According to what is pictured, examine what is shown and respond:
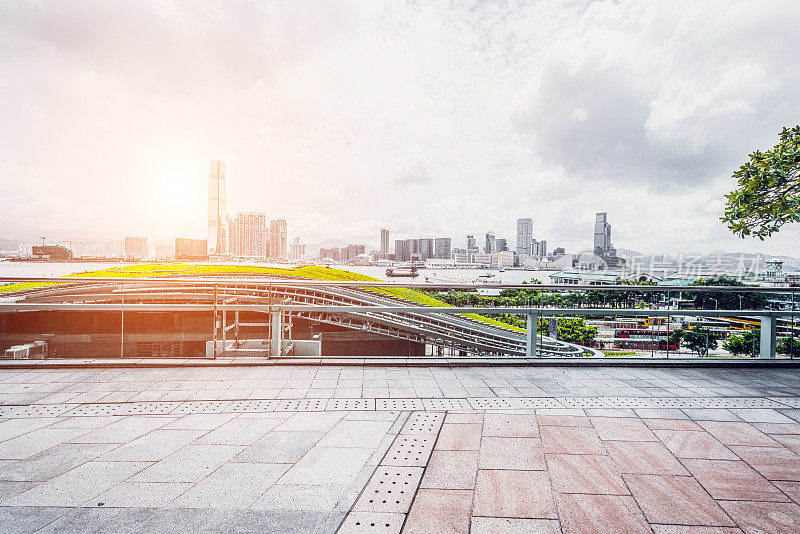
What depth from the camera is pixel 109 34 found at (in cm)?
1367

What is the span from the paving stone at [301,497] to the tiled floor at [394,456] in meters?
0.01

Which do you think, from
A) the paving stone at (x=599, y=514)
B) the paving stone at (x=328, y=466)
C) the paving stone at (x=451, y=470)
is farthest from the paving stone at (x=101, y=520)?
the paving stone at (x=599, y=514)

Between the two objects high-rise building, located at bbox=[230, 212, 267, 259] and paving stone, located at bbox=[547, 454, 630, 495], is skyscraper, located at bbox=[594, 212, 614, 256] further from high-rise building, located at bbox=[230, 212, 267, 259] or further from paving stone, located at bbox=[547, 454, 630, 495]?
high-rise building, located at bbox=[230, 212, 267, 259]

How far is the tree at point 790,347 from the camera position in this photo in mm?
6195

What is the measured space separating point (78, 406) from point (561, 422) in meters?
5.01

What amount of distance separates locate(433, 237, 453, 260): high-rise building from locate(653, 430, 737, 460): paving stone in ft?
123

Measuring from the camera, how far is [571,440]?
3.32 metres

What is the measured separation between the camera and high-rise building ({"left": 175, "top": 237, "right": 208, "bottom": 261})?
110 feet

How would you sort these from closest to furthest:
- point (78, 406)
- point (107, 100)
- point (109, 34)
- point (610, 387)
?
point (78, 406)
point (610, 387)
point (109, 34)
point (107, 100)

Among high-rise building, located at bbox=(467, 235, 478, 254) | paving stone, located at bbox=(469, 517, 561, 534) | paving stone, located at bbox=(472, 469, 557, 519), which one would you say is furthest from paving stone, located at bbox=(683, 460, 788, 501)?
high-rise building, located at bbox=(467, 235, 478, 254)

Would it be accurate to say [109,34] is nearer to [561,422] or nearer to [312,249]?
[561,422]

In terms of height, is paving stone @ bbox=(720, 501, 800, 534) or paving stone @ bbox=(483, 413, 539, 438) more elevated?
paving stone @ bbox=(720, 501, 800, 534)

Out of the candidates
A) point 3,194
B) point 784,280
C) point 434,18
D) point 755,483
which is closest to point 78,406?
point 755,483

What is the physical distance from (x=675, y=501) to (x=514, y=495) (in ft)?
3.34
